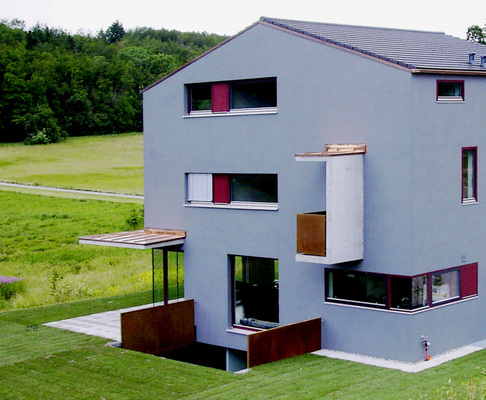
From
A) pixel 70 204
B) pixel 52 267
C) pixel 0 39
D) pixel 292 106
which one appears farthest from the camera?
pixel 0 39

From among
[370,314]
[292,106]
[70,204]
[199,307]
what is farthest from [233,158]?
[70,204]

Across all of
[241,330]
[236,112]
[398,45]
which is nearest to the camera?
[398,45]

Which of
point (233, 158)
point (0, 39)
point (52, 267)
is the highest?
point (0, 39)

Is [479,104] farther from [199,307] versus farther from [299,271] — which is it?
[199,307]

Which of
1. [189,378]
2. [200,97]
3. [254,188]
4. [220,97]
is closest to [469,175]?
[254,188]

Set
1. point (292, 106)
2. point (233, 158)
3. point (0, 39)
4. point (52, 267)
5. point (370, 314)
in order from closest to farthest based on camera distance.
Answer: point (370, 314) → point (292, 106) → point (233, 158) → point (52, 267) → point (0, 39)

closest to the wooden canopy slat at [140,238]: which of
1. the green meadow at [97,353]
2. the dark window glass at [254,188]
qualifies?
the dark window glass at [254,188]

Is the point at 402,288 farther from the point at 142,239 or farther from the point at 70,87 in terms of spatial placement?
the point at 70,87

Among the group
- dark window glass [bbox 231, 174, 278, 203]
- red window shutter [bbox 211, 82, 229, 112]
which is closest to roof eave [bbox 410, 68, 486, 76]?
dark window glass [bbox 231, 174, 278, 203]
